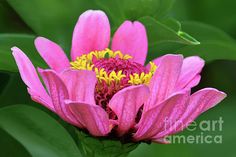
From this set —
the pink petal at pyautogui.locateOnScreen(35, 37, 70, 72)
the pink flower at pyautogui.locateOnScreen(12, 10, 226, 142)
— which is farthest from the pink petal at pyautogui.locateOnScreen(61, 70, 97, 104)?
the pink petal at pyautogui.locateOnScreen(35, 37, 70, 72)

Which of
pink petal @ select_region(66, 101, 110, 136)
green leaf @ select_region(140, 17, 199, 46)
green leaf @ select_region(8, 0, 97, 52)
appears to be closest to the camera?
pink petal @ select_region(66, 101, 110, 136)

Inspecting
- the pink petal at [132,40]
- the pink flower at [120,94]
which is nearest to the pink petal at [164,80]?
the pink flower at [120,94]

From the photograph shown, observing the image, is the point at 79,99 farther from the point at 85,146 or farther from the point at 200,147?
the point at 200,147

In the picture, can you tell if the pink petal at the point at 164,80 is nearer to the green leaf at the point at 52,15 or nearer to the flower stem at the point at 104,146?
the flower stem at the point at 104,146

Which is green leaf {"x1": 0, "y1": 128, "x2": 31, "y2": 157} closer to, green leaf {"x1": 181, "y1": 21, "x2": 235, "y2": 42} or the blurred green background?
the blurred green background

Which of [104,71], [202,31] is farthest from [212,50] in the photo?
[104,71]

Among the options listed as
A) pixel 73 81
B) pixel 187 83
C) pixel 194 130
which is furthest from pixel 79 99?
pixel 194 130
